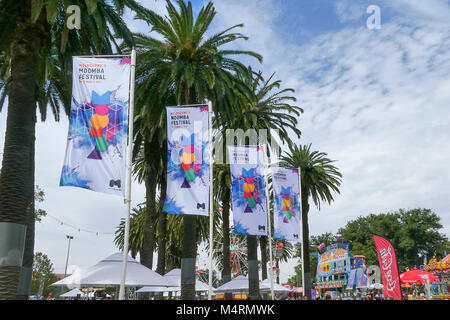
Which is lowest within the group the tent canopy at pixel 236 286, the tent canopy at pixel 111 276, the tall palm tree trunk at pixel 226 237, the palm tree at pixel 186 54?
the tent canopy at pixel 236 286

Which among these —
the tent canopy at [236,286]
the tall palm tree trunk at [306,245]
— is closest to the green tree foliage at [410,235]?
the tall palm tree trunk at [306,245]

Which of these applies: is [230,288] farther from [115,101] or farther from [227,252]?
[115,101]

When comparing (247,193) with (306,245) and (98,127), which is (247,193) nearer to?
(98,127)

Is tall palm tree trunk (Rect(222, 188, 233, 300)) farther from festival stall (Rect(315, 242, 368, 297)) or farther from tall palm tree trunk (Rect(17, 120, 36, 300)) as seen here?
festival stall (Rect(315, 242, 368, 297))

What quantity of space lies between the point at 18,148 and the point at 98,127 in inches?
121

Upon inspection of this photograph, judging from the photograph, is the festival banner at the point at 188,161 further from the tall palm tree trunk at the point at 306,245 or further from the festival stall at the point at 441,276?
the festival stall at the point at 441,276

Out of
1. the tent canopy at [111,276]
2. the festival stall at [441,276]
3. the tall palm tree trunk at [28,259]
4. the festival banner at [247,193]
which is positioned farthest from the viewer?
the festival stall at [441,276]

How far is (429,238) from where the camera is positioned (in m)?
81.2

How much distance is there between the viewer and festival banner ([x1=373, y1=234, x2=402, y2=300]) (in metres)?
19.0

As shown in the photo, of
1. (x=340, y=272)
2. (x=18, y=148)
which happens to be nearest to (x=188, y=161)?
(x=18, y=148)

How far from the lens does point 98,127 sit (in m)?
12.2

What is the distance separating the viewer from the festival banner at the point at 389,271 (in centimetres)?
1900

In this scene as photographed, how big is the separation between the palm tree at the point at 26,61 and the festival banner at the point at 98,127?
2249 millimetres

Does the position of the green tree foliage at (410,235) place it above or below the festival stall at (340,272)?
above
